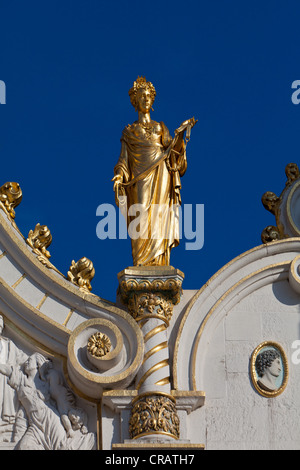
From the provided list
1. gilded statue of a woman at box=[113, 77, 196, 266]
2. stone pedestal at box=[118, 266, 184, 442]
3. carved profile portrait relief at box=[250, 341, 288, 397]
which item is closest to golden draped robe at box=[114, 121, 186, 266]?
gilded statue of a woman at box=[113, 77, 196, 266]

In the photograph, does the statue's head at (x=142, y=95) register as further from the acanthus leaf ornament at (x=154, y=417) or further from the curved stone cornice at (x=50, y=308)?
the acanthus leaf ornament at (x=154, y=417)

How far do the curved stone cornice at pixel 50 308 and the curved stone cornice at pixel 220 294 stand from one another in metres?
0.49

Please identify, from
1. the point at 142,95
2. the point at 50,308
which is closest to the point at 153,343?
the point at 50,308

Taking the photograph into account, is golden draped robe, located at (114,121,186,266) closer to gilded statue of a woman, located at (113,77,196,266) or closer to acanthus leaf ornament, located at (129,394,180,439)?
gilded statue of a woman, located at (113,77,196,266)

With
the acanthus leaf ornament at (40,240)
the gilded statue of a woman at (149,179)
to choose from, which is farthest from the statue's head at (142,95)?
the acanthus leaf ornament at (40,240)

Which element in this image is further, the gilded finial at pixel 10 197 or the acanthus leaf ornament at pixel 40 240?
the gilded finial at pixel 10 197

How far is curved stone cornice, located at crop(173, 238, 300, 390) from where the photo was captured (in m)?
15.2

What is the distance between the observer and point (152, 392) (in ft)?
48.4

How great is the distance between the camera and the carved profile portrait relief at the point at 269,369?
598 inches

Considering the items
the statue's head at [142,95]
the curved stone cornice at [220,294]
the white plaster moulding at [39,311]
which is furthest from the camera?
the statue's head at [142,95]

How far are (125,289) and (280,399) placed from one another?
6.49ft

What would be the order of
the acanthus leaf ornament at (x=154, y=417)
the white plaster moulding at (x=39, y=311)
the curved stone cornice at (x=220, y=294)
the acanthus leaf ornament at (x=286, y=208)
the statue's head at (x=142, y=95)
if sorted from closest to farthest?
the acanthus leaf ornament at (x=154, y=417)
the curved stone cornice at (x=220, y=294)
the white plaster moulding at (x=39, y=311)
the acanthus leaf ornament at (x=286, y=208)
the statue's head at (x=142, y=95)
